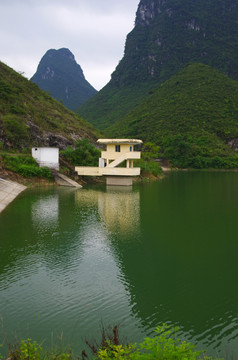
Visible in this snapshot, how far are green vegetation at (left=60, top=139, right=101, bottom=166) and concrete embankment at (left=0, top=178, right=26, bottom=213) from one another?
9.62 meters

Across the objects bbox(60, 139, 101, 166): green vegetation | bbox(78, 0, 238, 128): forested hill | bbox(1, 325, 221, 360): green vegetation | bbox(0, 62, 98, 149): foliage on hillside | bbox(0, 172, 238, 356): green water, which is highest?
bbox(78, 0, 238, 128): forested hill

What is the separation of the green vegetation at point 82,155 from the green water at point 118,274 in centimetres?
1818

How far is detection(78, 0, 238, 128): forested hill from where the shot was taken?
136 metres

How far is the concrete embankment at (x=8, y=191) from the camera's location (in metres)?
24.4

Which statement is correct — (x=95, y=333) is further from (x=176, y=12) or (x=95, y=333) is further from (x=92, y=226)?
(x=176, y=12)

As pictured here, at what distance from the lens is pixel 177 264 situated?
1278 cm

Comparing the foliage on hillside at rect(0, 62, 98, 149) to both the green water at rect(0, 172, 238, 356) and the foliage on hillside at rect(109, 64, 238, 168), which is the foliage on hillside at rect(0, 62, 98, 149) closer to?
the green water at rect(0, 172, 238, 356)

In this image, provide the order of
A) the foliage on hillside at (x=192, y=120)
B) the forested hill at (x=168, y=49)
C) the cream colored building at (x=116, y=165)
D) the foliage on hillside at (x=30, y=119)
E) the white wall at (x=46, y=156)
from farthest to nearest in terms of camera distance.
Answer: the forested hill at (x=168, y=49) < the foliage on hillside at (x=192, y=120) < the foliage on hillside at (x=30, y=119) < the cream colored building at (x=116, y=165) < the white wall at (x=46, y=156)

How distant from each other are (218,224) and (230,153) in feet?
211

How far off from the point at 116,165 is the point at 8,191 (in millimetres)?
14823

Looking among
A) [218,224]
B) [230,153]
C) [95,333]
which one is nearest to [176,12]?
[230,153]

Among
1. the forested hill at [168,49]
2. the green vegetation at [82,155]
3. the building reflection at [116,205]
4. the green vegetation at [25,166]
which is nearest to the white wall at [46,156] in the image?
the green vegetation at [25,166]

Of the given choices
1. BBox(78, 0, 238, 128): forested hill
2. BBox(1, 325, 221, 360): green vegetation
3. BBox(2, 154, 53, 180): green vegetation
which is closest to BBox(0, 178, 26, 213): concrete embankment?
BBox(2, 154, 53, 180): green vegetation

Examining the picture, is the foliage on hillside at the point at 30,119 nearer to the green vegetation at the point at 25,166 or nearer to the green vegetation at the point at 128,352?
the green vegetation at the point at 25,166
